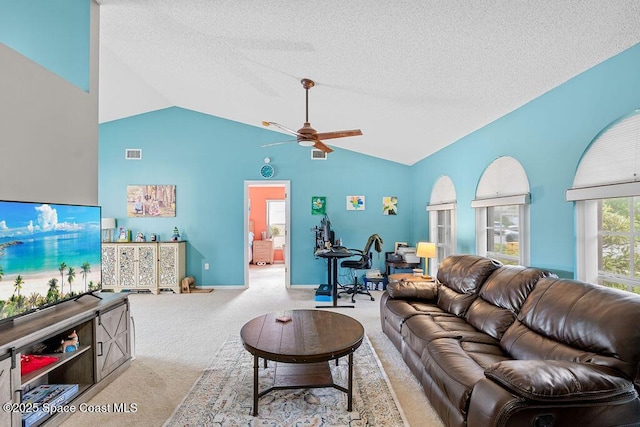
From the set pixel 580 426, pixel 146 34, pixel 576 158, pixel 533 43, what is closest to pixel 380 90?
pixel 533 43

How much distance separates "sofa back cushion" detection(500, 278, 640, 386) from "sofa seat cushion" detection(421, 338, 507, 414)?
7.9 inches

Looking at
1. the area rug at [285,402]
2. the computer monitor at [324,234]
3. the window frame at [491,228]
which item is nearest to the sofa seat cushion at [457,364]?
the area rug at [285,402]

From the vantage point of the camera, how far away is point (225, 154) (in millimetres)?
6027

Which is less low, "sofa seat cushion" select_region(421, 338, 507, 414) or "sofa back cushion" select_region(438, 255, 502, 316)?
"sofa back cushion" select_region(438, 255, 502, 316)

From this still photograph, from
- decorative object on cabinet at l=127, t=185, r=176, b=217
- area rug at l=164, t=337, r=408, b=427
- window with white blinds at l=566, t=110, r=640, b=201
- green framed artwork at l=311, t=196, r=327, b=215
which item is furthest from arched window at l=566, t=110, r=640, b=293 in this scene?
decorative object on cabinet at l=127, t=185, r=176, b=217

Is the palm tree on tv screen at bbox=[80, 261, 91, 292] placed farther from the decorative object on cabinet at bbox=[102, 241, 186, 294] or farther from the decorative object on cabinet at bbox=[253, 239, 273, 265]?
the decorative object on cabinet at bbox=[253, 239, 273, 265]

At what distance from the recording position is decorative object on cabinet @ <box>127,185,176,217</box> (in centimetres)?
593

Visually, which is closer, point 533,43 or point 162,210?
point 533,43

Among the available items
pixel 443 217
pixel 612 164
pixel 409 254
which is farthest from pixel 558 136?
pixel 409 254

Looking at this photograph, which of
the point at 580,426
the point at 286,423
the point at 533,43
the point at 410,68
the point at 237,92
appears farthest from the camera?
the point at 237,92

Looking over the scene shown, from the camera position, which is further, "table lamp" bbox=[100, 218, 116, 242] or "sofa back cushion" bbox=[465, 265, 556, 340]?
"table lamp" bbox=[100, 218, 116, 242]

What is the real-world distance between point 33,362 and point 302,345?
1.80m

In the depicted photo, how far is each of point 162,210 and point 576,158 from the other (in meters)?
6.18

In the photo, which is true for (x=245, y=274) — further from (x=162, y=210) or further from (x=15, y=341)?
(x=15, y=341)
